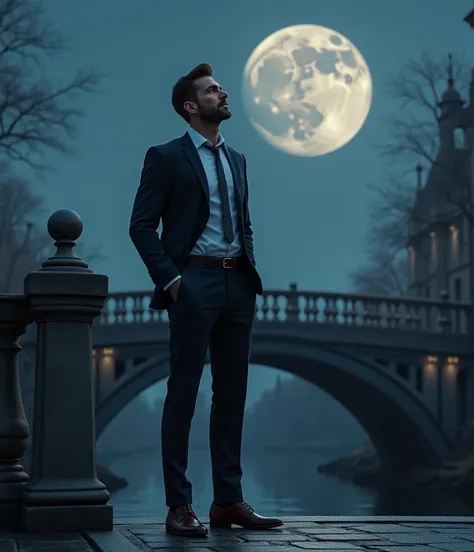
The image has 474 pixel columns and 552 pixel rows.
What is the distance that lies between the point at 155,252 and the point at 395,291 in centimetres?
4773

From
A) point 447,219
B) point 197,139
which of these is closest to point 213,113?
point 197,139

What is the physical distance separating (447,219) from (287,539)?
3833 cm

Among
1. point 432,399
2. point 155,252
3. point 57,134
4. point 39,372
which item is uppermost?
point 57,134

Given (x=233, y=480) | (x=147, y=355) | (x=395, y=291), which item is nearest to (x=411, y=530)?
(x=233, y=480)

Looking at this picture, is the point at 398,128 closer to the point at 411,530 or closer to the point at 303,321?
the point at 303,321

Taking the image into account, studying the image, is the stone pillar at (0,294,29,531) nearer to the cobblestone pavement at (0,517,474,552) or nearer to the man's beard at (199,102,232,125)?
the cobblestone pavement at (0,517,474,552)

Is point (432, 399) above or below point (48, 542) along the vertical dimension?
above

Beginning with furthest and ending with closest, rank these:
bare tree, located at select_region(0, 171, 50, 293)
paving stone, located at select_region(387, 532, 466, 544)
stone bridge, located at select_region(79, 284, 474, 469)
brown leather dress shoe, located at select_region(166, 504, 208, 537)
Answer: bare tree, located at select_region(0, 171, 50, 293)
stone bridge, located at select_region(79, 284, 474, 469)
brown leather dress shoe, located at select_region(166, 504, 208, 537)
paving stone, located at select_region(387, 532, 466, 544)

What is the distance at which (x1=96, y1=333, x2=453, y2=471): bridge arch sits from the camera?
2838cm

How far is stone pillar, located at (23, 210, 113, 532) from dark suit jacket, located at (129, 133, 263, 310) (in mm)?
263

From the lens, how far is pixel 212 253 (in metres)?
5.44

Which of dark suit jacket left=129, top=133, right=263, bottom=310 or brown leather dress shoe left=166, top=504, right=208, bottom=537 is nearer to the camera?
brown leather dress shoe left=166, top=504, right=208, bottom=537

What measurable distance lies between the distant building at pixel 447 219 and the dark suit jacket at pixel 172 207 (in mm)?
25217

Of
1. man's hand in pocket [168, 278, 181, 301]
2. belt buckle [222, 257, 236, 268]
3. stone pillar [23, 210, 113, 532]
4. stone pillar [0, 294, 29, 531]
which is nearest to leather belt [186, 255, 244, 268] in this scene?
belt buckle [222, 257, 236, 268]
